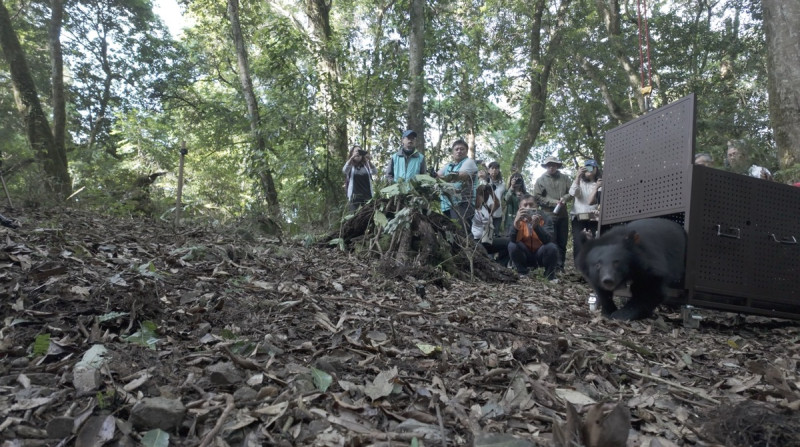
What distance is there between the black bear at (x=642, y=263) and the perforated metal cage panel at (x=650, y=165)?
1.01ft

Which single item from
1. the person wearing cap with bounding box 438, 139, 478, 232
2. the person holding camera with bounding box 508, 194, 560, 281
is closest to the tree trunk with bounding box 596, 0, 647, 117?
the person holding camera with bounding box 508, 194, 560, 281

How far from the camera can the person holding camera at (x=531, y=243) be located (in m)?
7.38

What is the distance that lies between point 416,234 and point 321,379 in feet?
12.8

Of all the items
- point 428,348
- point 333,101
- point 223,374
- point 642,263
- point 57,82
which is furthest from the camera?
point 57,82

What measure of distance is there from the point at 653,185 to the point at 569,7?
12652 millimetres

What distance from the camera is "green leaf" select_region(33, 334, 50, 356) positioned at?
225cm

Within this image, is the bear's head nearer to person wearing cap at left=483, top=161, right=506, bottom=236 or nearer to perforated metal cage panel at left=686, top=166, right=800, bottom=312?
perforated metal cage panel at left=686, top=166, right=800, bottom=312

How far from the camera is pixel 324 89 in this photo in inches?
367

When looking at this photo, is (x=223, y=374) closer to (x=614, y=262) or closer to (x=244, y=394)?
(x=244, y=394)

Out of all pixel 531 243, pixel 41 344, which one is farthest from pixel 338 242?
pixel 41 344

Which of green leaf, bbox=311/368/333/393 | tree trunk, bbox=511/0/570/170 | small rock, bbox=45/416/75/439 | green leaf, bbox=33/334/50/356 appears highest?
tree trunk, bbox=511/0/570/170

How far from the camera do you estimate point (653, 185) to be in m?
5.06

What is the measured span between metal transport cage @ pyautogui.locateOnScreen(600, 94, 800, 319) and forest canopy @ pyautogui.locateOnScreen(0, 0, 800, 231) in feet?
6.28

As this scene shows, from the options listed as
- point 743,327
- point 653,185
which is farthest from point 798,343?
point 653,185
